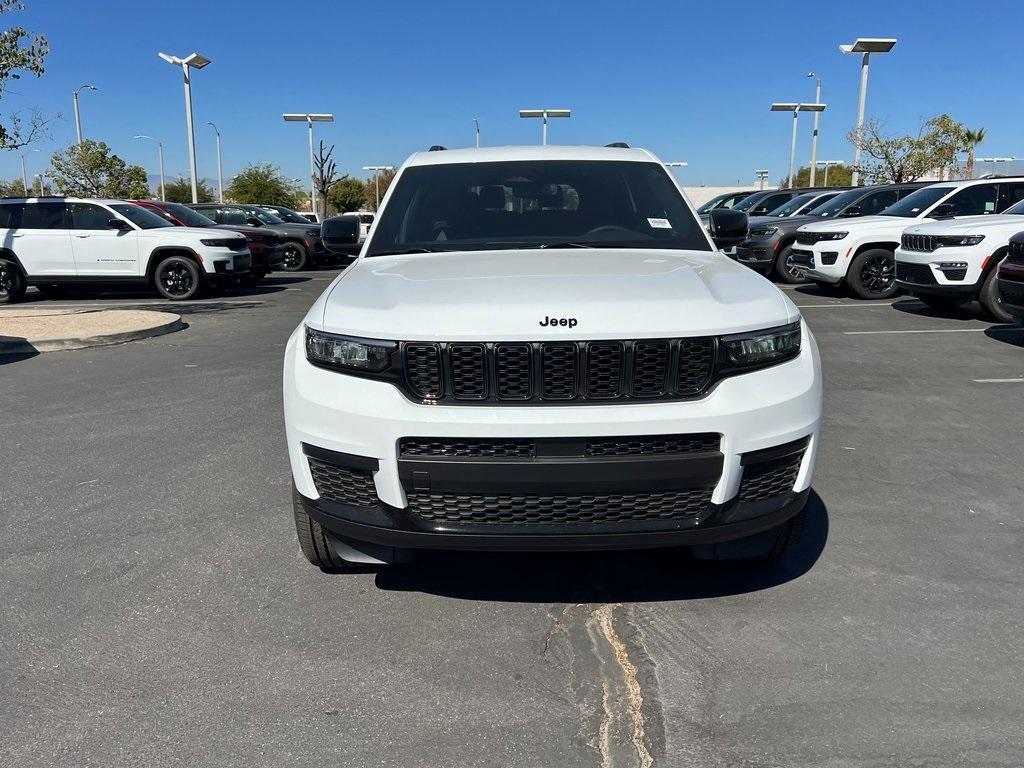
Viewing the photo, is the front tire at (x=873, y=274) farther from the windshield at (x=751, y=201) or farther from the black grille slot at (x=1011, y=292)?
the windshield at (x=751, y=201)

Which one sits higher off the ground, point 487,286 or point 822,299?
point 487,286

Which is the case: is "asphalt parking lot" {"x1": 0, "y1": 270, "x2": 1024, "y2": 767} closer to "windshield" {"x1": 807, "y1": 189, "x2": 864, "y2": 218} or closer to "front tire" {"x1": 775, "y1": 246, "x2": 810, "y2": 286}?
"front tire" {"x1": 775, "y1": 246, "x2": 810, "y2": 286}

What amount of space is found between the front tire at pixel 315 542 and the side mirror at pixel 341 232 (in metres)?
1.79

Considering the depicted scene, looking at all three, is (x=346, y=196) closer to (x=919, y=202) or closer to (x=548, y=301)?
(x=919, y=202)

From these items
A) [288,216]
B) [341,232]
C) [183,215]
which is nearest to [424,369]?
[341,232]

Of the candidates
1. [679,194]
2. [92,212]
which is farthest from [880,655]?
[92,212]

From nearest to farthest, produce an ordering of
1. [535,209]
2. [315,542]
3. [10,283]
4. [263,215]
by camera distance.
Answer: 1. [315,542]
2. [535,209]
3. [10,283]
4. [263,215]

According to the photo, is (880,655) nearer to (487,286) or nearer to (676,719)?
A: (676,719)

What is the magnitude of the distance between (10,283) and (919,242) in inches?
558

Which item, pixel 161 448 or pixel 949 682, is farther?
pixel 161 448

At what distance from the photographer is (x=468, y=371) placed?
9.22 ft

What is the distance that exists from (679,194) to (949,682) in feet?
9.00

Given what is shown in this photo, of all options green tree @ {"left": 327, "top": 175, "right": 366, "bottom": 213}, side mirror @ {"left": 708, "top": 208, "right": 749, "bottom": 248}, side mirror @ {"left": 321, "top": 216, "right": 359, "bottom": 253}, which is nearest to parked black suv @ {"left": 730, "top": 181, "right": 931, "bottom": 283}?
side mirror @ {"left": 708, "top": 208, "right": 749, "bottom": 248}

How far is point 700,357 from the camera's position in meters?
2.86
